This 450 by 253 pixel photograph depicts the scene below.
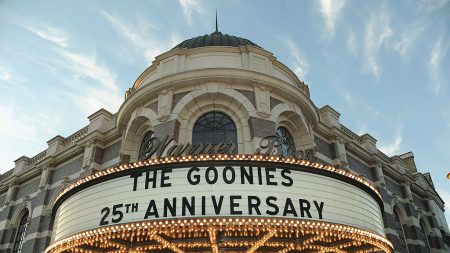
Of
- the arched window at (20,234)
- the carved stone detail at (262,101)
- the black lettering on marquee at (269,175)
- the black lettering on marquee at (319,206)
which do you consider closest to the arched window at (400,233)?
the carved stone detail at (262,101)

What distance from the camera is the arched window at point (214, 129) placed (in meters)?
16.2

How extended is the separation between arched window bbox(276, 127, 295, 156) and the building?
0.07m

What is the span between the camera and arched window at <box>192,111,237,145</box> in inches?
636

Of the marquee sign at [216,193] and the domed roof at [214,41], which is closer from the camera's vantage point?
the marquee sign at [216,193]

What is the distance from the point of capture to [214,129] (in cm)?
1642

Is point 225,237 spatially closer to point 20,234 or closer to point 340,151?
point 340,151

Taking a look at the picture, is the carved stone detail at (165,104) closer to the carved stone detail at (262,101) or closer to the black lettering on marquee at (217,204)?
the carved stone detail at (262,101)

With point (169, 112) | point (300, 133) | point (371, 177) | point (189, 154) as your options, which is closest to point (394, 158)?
point (371, 177)

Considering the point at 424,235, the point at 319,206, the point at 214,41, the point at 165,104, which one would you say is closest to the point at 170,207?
the point at 319,206

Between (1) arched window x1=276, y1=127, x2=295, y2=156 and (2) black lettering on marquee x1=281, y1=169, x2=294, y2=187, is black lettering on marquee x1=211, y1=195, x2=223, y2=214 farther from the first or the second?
(1) arched window x1=276, y1=127, x2=295, y2=156

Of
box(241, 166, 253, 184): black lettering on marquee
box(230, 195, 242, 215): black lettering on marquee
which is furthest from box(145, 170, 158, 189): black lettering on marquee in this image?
box(241, 166, 253, 184): black lettering on marquee

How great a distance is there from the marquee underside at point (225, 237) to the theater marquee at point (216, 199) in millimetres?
37

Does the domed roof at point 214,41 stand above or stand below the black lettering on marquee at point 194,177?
above

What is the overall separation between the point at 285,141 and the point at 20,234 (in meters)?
17.8
